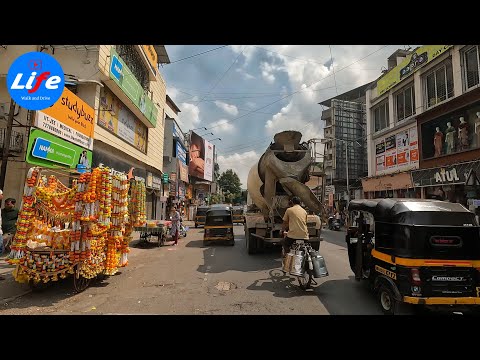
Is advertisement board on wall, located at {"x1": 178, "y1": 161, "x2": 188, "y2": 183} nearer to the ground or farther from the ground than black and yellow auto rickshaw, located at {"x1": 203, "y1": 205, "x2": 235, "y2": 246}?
farther from the ground

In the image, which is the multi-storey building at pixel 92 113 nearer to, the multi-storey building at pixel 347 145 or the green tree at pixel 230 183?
the multi-storey building at pixel 347 145

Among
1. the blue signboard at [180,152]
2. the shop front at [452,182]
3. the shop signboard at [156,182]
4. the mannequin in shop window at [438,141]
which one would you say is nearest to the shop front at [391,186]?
the shop front at [452,182]

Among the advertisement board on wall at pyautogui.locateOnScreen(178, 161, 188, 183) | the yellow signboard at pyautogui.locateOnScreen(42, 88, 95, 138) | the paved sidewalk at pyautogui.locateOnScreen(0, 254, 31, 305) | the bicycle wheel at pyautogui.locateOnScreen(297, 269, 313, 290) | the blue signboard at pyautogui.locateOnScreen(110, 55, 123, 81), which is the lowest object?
the paved sidewalk at pyautogui.locateOnScreen(0, 254, 31, 305)

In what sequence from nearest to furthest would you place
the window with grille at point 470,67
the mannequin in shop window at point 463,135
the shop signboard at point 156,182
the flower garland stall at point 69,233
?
1. the flower garland stall at point 69,233
2. the window with grille at point 470,67
3. the mannequin in shop window at point 463,135
4. the shop signboard at point 156,182

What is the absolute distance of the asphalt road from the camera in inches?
203

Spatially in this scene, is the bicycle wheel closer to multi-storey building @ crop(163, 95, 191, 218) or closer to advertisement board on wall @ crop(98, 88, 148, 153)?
advertisement board on wall @ crop(98, 88, 148, 153)

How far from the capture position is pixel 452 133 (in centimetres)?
1675

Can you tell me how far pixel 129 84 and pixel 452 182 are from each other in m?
18.7

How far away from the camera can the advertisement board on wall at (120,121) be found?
15802 millimetres

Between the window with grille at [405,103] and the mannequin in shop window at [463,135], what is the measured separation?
189 inches

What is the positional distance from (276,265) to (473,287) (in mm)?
5017

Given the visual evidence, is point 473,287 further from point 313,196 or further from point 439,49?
point 439,49

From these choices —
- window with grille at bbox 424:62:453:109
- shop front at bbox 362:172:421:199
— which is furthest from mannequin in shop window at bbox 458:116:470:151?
shop front at bbox 362:172:421:199

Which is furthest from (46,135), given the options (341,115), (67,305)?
(341,115)
